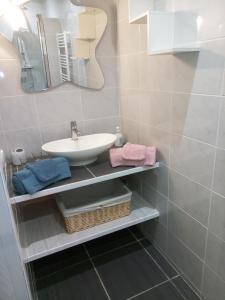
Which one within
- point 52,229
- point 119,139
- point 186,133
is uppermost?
point 186,133

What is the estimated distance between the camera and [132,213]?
1683 millimetres

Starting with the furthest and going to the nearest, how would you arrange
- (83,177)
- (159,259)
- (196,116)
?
(159,259) → (83,177) → (196,116)

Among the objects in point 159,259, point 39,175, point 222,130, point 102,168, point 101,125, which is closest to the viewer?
point 222,130

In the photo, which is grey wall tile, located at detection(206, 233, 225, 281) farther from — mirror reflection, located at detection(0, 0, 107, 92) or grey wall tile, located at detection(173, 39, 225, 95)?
mirror reflection, located at detection(0, 0, 107, 92)

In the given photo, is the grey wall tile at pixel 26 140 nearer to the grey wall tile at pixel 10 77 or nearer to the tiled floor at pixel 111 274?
the grey wall tile at pixel 10 77

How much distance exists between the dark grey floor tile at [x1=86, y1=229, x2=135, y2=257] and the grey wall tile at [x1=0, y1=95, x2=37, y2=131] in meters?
1.10

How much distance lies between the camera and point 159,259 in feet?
5.58

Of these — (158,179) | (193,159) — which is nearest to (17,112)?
(158,179)

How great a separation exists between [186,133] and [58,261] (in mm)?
1361

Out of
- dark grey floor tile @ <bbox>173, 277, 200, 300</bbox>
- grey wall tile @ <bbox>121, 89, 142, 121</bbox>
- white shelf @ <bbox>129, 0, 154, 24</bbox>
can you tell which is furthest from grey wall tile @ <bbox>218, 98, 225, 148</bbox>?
dark grey floor tile @ <bbox>173, 277, 200, 300</bbox>

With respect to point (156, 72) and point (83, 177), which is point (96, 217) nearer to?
point (83, 177)

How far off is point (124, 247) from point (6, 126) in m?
1.31

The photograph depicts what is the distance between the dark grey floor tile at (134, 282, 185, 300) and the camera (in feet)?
4.68

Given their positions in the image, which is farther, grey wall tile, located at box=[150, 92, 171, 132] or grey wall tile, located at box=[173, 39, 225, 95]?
grey wall tile, located at box=[150, 92, 171, 132]
